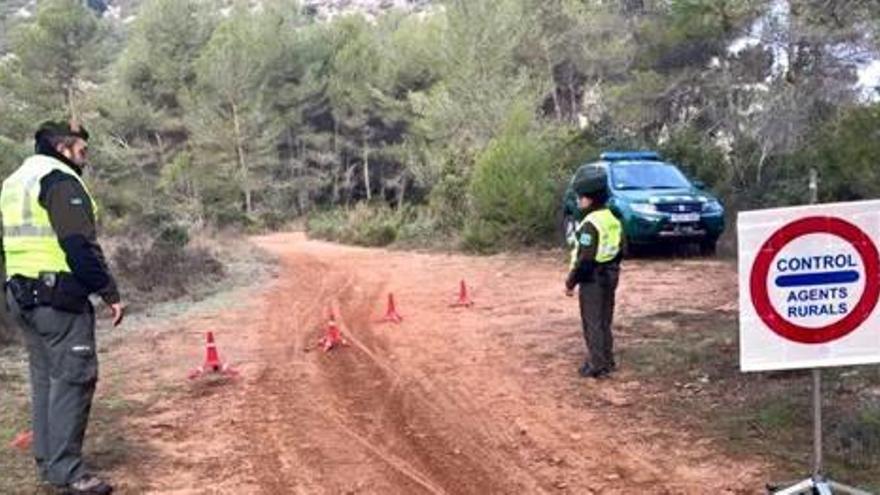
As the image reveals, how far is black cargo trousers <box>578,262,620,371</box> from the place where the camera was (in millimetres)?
8352

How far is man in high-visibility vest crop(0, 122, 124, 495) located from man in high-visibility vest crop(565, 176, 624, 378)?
405cm

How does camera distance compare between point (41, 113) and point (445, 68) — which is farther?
point (41, 113)

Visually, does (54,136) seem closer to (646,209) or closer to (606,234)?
(606,234)

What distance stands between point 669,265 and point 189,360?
8478mm

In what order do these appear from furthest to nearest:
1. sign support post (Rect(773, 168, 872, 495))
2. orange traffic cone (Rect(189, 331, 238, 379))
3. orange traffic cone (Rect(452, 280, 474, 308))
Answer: orange traffic cone (Rect(452, 280, 474, 308)) → orange traffic cone (Rect(189, 331, 238, 379)) → sign support post (Rect(773, 168, 872, 495))

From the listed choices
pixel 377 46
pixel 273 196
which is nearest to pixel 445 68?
pixel 377 46

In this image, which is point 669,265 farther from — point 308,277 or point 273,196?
point 273,196

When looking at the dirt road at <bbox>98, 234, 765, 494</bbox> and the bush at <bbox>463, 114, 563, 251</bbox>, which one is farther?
the bush at <bbox>463, 114, 563, 251</bbox>

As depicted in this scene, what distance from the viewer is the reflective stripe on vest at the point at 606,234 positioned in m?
8.30

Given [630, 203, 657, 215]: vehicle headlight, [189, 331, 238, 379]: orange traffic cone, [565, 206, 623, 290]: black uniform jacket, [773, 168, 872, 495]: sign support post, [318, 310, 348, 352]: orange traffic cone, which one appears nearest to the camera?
[773, 168, 872, 495]: sign support post

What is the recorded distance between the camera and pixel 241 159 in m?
52.5

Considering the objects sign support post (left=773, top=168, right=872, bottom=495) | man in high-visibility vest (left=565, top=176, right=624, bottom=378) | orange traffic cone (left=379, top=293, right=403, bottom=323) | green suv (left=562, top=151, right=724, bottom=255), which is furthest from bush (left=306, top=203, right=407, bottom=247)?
sign support post (left=773, top=168, right=872, bottom=495)

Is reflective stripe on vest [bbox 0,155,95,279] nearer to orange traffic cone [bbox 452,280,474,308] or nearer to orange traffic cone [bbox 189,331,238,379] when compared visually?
orange traffic cone [bbox 189,331,238,379]

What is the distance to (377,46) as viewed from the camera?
174ft
